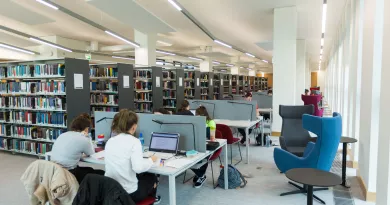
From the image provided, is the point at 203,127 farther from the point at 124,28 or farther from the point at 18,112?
the point at 124,28

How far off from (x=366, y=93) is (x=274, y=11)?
4.64 m

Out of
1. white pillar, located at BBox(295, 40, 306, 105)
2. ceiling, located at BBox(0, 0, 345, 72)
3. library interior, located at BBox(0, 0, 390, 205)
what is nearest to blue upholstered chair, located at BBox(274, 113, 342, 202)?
library interior, located at BBox(0, 0, 390, 205)

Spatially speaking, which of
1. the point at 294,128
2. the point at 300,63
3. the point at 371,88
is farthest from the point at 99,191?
the point at 300,63

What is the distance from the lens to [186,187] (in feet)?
12.7

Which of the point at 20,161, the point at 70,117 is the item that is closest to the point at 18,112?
the point at 20,161

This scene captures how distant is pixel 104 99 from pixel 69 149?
4.31 meters

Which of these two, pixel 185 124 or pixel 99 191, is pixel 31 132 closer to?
pixel 185 124

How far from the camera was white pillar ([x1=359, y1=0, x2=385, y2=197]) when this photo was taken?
124 inches

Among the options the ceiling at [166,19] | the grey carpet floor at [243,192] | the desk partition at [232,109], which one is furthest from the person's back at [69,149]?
the desk partition at [232,109]

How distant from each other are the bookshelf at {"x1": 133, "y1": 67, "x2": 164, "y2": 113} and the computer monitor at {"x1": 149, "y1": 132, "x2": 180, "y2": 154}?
5028 millimetres

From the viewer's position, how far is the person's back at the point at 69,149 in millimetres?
2846

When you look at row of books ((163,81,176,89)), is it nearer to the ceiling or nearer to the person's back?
the ceiling

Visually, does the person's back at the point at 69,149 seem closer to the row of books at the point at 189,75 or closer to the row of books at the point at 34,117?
the row of books at the point at 34,117

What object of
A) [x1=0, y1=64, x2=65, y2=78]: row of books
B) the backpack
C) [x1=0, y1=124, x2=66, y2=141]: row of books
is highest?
[x1=0, y1=64, x2=65, y2=78]: row of books
